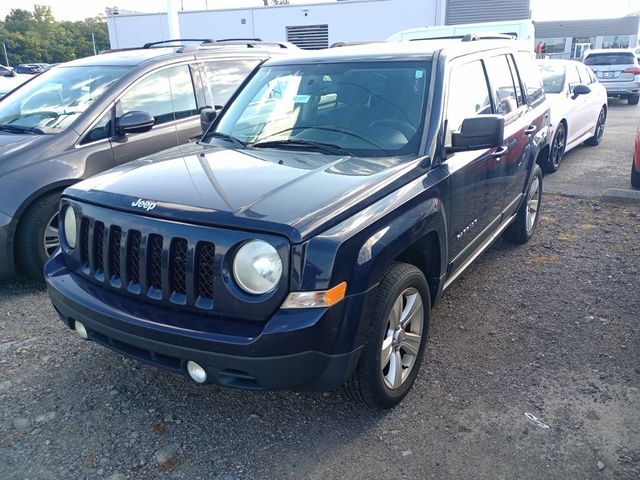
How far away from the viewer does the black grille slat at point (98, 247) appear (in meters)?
2.87

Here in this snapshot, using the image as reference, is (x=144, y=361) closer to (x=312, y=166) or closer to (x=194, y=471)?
(x=194, y=471)

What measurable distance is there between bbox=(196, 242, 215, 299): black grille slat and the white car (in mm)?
6456

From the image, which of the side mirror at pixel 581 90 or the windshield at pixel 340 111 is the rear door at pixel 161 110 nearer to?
the windshield at pixel 340 111

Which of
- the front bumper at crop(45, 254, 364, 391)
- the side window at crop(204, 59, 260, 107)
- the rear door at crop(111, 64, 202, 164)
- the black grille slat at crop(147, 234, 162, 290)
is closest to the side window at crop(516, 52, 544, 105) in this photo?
the side window at crop(204, 59, 260, 107)

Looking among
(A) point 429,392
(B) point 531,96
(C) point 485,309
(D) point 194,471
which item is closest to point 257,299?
(D) point 194,471

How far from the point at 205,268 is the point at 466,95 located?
7.47 ft

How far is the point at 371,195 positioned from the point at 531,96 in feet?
10.5

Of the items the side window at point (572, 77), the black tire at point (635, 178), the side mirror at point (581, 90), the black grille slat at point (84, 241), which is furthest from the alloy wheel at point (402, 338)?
the side window at point (572, 77)

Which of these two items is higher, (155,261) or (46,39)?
(46,39)

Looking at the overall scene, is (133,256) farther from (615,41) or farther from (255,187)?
(615,41)

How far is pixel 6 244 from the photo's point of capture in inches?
171

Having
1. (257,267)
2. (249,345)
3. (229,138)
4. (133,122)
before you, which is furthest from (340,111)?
(133,122)

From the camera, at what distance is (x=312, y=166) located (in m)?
3.12

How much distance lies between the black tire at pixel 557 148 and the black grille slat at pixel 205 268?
7015mm
